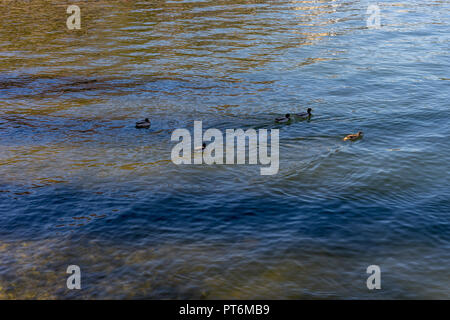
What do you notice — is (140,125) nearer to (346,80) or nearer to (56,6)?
(346,80)

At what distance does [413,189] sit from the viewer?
17234 mm

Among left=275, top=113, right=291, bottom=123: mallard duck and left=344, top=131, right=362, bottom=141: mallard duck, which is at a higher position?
left=275, top=113, right=291, bottom=123: mallard duck

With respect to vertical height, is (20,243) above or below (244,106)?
below

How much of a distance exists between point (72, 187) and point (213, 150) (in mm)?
6436

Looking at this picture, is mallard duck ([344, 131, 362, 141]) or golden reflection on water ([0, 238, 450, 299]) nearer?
golden reflection on water ([0, 238, 450, 299])

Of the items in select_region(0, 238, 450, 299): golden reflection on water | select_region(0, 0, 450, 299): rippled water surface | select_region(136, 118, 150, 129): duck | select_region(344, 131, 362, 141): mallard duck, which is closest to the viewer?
select_region(0, 238, 450, 299): golden reflection on water

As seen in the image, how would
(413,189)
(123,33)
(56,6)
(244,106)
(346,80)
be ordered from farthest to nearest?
(56,6)
(123,33)
(346,80)
(244,106)
(413,189)

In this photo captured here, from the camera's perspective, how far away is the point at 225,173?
1850 cm

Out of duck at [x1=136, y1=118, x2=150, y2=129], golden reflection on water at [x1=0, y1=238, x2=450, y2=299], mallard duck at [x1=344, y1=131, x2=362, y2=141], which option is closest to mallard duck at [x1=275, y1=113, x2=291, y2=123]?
mallard duck at [x1=344, y1=131, x2=362, y2=141]

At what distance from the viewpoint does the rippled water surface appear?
12898 millimetres

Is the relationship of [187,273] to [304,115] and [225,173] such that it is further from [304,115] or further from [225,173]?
[304,115]

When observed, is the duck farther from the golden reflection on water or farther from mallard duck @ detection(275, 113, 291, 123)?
the golden reflection on water

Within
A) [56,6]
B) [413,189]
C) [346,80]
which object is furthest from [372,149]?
[56,6]

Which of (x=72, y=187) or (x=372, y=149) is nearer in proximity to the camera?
(x=72, y=187)
